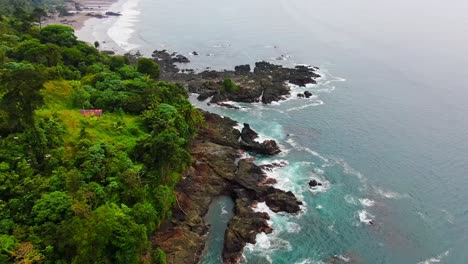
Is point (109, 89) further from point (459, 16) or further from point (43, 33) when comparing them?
point (459, 16)

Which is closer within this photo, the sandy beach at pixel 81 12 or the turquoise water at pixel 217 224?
the turquoise water at pixel 217 224

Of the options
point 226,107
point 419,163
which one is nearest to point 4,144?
point 226,107

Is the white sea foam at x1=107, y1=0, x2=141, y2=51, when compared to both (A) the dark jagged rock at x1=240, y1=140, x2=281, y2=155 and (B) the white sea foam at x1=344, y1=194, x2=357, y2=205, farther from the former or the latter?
(B) the white sea foam at x1=344, y1=194, x2=357, y2=205

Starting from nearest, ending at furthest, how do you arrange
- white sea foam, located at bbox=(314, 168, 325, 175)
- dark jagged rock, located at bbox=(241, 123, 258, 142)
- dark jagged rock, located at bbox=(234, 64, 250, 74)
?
white sea foam, located at bbox=(314, 168, 325, 175) → dark jagged rock, located at bbox=(241, 123, 258, 142) → dark jagged rock, located at bbox=(234, 64, 250, 74)

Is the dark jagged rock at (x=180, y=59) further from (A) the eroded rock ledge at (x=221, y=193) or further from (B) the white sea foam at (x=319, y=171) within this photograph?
(B) the white sea foam at (x=319, y=171)

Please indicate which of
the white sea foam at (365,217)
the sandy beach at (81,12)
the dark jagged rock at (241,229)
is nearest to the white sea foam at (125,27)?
the sandy beach at (81,12)

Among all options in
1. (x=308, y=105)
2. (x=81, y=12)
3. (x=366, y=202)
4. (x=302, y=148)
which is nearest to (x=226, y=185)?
(x=302, y=148)

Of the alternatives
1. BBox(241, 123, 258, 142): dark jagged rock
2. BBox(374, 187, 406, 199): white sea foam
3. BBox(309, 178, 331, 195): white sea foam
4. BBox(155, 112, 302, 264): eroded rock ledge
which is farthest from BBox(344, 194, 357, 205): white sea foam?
BBox(241, 123, 258, 142): dark jagged rock
